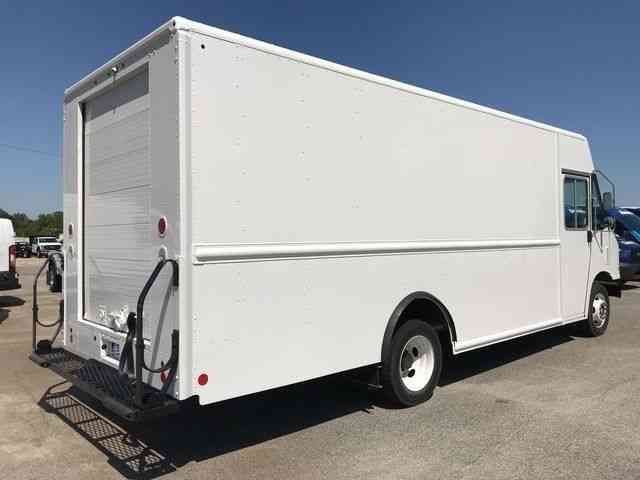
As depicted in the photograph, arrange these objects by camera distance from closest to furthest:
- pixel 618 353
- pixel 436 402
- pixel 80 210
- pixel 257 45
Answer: pixel 257 45 < pixel 80 210 < pixel 436 402 < pixel 618 353

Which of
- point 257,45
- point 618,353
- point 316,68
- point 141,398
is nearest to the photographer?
point 141,398

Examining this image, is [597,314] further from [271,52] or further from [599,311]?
[271,52]

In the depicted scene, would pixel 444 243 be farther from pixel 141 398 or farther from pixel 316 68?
pixel 141 398

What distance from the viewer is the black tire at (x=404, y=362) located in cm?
512

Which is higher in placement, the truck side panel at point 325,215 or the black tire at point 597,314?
the truck side panel at point 325,215

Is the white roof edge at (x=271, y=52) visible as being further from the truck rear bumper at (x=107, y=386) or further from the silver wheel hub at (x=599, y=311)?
the silver wheel hub at (x=599, y=311)

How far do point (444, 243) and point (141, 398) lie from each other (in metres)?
3.29

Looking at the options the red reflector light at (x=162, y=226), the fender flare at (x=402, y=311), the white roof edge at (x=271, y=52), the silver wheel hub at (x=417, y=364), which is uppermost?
the white roof edge at (x=271, y=52)

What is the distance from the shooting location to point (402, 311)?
16.9 ft

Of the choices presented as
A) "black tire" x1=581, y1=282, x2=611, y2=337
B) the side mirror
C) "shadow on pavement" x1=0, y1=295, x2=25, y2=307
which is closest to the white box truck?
"black tire" x1=581, y1=282, x2=611, y2=337

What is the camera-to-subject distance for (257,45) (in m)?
4.14

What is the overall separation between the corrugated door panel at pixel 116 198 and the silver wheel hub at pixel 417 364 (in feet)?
8.71

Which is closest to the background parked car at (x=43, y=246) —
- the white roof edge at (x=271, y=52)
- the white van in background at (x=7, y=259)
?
the white van in background at (x=7, y=259)

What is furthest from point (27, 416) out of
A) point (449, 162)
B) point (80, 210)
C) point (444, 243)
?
point (449, 162)
